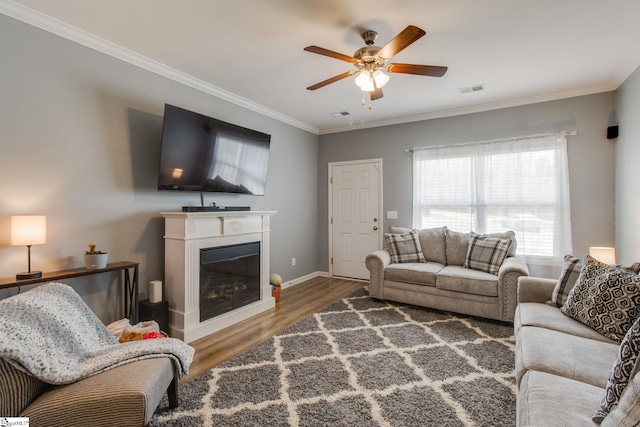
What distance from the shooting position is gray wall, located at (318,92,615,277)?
11.5ft

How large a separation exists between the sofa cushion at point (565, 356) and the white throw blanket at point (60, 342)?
1.92 metres

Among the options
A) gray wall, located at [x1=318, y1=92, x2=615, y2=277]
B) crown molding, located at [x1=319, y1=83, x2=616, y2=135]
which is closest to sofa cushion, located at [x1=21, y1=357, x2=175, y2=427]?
gray wall, located at [x1=318, y1=92, x2=615, y2=277]

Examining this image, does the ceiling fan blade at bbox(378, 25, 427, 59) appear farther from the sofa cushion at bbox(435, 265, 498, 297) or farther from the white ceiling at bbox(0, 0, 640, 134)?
the sofa cushion at bbox(435, 265, 498, 297)

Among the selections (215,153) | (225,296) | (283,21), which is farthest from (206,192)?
(283,21)

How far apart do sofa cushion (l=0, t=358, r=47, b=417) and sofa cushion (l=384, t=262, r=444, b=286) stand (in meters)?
3.27

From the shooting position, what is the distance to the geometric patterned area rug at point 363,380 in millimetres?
1780

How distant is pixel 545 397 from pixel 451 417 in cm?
70

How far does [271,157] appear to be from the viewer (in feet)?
14.8

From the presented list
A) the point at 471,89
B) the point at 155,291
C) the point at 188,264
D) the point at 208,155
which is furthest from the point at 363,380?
the point at 471,89

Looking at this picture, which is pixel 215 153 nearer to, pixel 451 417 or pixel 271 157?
pixel 271 157

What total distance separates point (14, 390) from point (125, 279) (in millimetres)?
1599

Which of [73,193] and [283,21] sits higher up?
[283,21]

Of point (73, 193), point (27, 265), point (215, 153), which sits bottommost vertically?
point (27, 265)

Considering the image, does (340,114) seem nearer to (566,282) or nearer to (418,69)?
(418,69)
